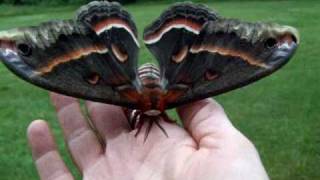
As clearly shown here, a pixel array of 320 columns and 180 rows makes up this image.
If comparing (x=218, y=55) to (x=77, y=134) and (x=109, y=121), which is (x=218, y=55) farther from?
(x=77, y=134)

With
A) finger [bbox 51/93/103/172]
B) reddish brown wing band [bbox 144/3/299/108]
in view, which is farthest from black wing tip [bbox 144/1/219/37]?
finger [bbox 51/93/103/172]

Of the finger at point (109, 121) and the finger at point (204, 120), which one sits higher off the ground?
the finger at point (204, 120)

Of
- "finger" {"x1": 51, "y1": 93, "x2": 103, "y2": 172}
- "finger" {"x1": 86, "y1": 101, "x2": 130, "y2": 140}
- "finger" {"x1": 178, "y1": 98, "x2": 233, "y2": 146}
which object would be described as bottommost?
"finger" {"x1": 51, "y1": 93, "x2": 103, "y2": 172}

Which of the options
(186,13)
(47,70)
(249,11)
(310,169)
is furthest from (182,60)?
(249,11)

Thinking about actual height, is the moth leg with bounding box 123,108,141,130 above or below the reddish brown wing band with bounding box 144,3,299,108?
below

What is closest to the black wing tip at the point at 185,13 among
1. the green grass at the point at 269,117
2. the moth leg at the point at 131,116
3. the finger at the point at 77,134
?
the moth leg at the point at 131,116

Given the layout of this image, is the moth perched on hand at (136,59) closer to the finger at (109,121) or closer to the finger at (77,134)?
the finger at (109,121)

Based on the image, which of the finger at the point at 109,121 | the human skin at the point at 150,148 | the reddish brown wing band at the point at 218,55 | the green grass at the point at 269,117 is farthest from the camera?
the green grass at the point at 269,117

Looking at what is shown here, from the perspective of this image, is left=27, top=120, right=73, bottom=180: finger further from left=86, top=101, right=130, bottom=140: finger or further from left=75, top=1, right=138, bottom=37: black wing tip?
left=75, top=1, right=138, bottom=37: black wing tip
